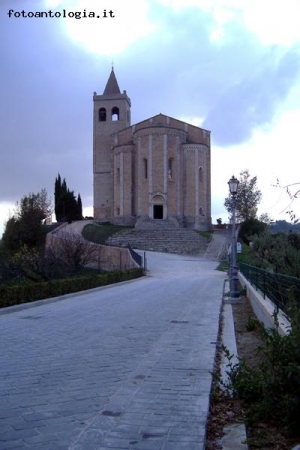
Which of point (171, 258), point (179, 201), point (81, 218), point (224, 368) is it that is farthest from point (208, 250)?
point (224, 368)

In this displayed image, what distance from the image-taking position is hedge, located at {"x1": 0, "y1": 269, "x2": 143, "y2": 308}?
13.4 meters

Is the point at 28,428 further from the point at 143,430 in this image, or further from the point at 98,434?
the point at 143,430

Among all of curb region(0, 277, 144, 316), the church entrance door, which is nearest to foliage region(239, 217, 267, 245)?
the church entrance door

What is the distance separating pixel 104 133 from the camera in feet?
229

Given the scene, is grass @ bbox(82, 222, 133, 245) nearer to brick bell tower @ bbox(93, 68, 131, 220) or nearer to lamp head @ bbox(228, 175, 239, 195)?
brick bell tower @ bbox(93, 68, 131, 220)

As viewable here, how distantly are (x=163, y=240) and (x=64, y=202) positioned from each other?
26551 mm

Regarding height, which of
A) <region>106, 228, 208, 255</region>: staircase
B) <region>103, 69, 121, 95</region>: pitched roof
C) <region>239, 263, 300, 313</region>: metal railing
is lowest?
<region>239, 263, 300, 313</region>: metal railing

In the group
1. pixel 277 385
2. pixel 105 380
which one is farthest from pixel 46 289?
pixel 277 385

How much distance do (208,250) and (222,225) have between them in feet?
68.5

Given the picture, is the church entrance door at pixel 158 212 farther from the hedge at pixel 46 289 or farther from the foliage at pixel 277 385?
the foliage at pixel 277 385

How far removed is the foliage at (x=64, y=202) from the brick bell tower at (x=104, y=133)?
187 inches

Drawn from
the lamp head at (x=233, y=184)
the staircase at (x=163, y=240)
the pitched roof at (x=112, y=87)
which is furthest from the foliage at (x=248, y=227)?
the lamp head at (x=233, y=184)

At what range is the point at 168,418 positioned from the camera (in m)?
4.34

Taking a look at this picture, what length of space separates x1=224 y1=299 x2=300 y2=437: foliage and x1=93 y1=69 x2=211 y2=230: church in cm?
5275
